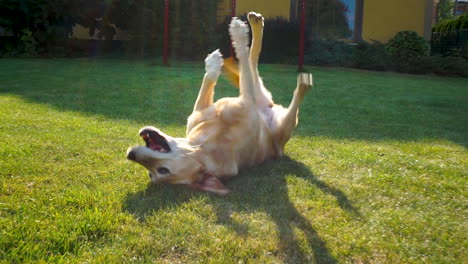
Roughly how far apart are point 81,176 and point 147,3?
12.1m

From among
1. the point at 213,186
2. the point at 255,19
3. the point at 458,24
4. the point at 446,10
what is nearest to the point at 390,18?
the point at 458,24

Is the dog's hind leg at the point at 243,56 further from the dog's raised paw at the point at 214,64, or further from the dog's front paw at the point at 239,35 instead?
the dog's raised paw at the point at 214,64

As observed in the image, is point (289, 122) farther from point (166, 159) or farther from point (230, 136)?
point (166, 159)

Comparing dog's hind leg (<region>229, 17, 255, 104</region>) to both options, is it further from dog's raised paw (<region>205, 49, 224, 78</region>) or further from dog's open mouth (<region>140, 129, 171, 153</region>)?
dog's open mouth (<region>140, 129, 171, 153</region>)

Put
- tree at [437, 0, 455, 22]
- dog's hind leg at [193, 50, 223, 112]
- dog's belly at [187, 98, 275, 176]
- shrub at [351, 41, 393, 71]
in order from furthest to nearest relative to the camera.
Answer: tree at [437, 0, 455, 22], shrub at [351, 41, 393, 71], dog's hind leg at [193, 50, 223, 112], dog's belly at [187, 98, 275, 176]

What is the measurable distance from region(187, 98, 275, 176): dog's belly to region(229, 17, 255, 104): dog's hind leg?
18 centimetres

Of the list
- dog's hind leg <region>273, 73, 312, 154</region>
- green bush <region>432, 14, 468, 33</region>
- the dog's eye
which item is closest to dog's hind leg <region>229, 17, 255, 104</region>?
dog's hind leg <region>273, 73, 312, 154</region>

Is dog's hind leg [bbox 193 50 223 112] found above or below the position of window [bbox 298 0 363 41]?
below

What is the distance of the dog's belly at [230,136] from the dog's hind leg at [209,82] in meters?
0.28

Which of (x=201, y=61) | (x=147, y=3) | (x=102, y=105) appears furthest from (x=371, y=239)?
(x=147, y=3)

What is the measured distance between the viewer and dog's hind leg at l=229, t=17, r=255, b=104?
4066mm

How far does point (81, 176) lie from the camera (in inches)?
128

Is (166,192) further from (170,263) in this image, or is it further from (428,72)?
(428,72)

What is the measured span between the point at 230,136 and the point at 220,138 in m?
0.10
